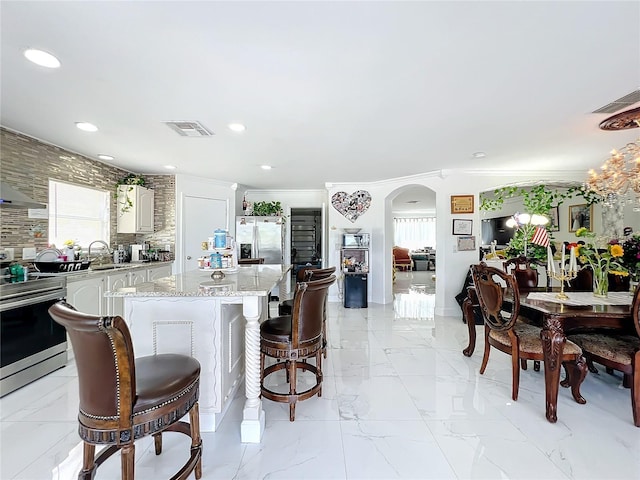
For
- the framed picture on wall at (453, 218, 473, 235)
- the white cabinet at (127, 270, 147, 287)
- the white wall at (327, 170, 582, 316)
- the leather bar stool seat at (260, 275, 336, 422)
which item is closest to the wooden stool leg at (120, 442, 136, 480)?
the leather bar stool seat at (260, 275, 336, 422)

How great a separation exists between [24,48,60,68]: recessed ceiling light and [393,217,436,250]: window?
12283mm

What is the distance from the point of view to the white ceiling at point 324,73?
1463mm

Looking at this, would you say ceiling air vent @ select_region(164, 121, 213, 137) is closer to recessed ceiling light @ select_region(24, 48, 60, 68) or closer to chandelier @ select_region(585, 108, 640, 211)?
recessed ceiling light @ select_region(24, 48, 60, 68)

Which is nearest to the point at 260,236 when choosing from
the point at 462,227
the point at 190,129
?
the point at 190,129

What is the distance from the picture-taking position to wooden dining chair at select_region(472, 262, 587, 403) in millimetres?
2295

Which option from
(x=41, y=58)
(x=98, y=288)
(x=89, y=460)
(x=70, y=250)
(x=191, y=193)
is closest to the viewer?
(x=89, y=460)

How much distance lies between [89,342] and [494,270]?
2.67 m

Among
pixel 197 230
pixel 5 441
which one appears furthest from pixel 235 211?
pixel 5 441

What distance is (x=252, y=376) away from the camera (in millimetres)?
1960

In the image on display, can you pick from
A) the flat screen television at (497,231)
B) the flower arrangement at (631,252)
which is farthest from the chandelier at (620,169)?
the flat screen television at (497,231)

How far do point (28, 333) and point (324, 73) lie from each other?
3.25m

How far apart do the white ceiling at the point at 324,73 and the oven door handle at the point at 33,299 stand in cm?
160

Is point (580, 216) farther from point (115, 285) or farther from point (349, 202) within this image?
point (115, 285)

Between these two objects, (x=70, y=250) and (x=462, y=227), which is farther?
(x=462, y=227)
